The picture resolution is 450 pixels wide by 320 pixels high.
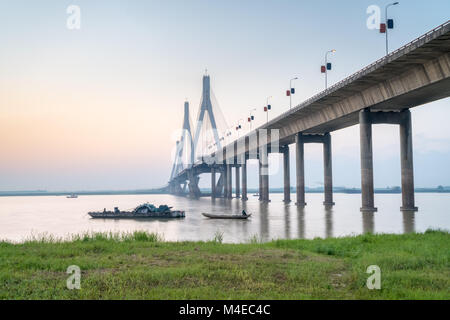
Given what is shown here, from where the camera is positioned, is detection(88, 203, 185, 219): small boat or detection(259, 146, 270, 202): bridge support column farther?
detection(259, 146, 270, 202): bridge support column

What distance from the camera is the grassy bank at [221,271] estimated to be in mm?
11906

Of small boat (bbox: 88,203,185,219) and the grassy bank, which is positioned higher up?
the grassy bank

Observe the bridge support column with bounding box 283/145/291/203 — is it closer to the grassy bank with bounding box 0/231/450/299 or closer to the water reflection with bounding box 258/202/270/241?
the water reflection with bounding box 258/202/270/241

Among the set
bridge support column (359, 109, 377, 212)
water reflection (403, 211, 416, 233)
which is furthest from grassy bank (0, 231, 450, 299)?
bridge support column (359, 109, 377, 212)

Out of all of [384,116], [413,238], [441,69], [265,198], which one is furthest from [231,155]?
[413,238]

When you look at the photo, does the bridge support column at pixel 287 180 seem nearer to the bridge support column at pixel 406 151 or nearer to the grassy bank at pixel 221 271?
the bridge support column at pixel 406 151

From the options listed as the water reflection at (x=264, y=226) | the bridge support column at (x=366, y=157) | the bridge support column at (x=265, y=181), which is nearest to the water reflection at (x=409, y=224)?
the bridge support column at (x=366, y=157)

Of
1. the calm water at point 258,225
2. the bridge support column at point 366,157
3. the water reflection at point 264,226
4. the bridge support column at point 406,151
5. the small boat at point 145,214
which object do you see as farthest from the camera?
the small boat at point 145,214

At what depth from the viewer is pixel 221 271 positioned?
14508 mm

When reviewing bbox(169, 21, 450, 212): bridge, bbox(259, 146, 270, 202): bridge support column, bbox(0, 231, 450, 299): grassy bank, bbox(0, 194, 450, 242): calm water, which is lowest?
bbox(0, 194, 450, 242): calm water

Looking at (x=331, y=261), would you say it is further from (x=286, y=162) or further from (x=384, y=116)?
(x=286, y=162)

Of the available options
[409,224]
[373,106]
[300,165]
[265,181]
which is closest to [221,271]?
[409,224]

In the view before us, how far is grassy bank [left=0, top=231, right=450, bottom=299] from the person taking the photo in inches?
469

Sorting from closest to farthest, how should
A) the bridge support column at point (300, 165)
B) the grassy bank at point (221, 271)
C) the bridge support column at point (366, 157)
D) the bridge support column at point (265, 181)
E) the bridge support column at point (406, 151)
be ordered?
the grassy bank at point (221, 271)
the bridge support column at point (366, 157)
the bridge support column at point (406, 151)
the bridge support column at point (300, 165)
the bridge support column at point (265, 181)
